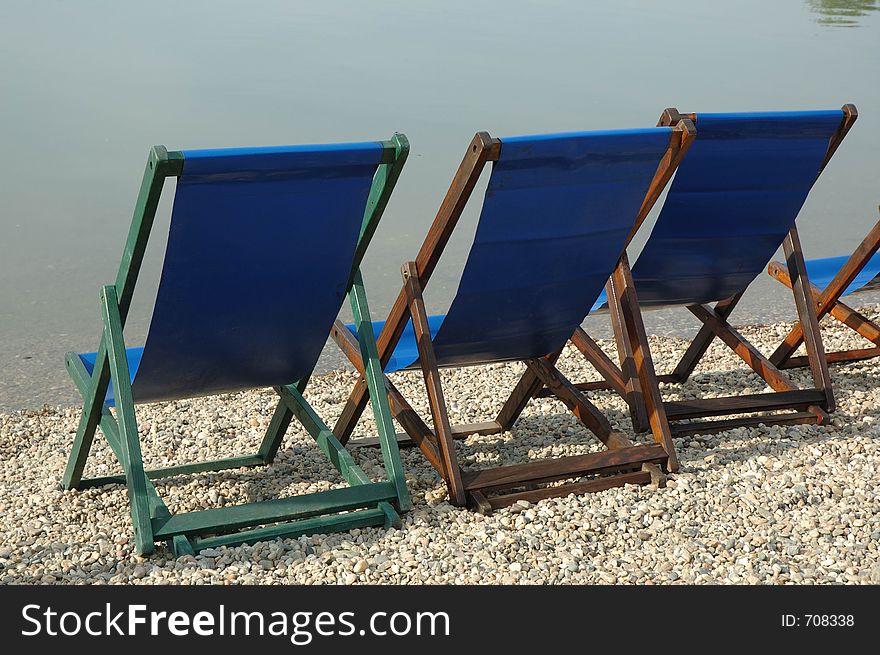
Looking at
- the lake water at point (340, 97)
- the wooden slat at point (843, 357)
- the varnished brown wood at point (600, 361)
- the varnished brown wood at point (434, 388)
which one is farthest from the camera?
the lake water at point (340, 97)

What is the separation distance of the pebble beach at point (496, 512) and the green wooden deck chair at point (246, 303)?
0.10 meters

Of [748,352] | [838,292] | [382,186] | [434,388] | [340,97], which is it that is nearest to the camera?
[382,186]

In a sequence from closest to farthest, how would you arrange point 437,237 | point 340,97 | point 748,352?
point 437,237 < point 748,352 < point 340,97

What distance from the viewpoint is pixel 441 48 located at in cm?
1655

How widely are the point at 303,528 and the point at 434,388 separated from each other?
23.8 inches

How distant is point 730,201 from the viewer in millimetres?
4195

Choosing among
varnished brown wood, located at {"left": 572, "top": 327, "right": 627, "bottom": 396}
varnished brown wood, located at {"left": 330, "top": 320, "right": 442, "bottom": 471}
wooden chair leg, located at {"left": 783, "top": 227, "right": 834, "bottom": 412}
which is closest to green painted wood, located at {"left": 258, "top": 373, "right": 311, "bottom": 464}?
varnished brown wood, located at {"left": 330, "top": 320, "right": 442, "bottom": 471}

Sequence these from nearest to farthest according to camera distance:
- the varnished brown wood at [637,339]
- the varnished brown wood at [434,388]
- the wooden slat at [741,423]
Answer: the varnished brown wood at [434,388]
the varnished brown wood at [637,339]
the wooden slat at [741,423]

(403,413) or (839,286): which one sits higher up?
(839,286)

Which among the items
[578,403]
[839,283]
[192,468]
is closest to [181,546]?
[192,468]

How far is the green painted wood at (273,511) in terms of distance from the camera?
3.35 meters

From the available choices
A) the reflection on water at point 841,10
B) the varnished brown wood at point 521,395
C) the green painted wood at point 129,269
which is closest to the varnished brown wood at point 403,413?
the varnished brown wood at point 521,395

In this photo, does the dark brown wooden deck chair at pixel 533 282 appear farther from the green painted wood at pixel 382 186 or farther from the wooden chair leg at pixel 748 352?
the wooden chair leg at pixel 748 352

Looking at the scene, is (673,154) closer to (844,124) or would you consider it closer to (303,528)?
(844,124)
